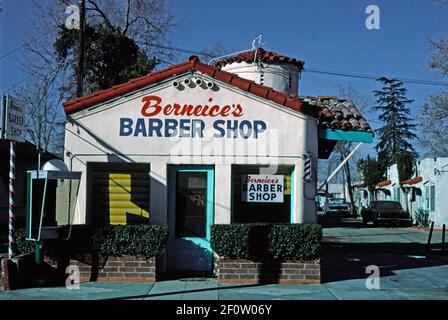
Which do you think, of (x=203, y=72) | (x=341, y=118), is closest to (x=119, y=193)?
(x=203, y=72)

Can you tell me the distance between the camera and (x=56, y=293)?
10.1m

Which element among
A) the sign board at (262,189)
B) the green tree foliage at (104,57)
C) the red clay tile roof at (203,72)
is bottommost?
the sign board at (262,189)

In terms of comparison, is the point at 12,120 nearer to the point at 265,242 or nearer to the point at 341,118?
the point at 265,242

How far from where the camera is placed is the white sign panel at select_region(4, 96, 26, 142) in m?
10.5

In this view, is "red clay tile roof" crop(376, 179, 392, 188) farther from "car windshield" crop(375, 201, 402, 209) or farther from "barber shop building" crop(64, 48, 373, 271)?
"barber shop building" crop(64, 48, 373, 271)

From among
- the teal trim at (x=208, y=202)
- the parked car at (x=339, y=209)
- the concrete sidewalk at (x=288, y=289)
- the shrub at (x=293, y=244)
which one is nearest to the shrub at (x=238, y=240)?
the shrub at (x=293, y=244)

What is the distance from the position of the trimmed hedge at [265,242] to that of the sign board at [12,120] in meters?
4.01

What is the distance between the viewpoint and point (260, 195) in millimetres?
12148

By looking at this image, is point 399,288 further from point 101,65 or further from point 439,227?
point 439,227

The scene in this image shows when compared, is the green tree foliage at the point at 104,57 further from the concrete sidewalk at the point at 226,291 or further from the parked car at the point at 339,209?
the parked car at the point at 339,209

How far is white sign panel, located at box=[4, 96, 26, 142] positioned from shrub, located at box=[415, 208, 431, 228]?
2797 cm

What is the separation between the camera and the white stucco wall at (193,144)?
1186 centimetres
